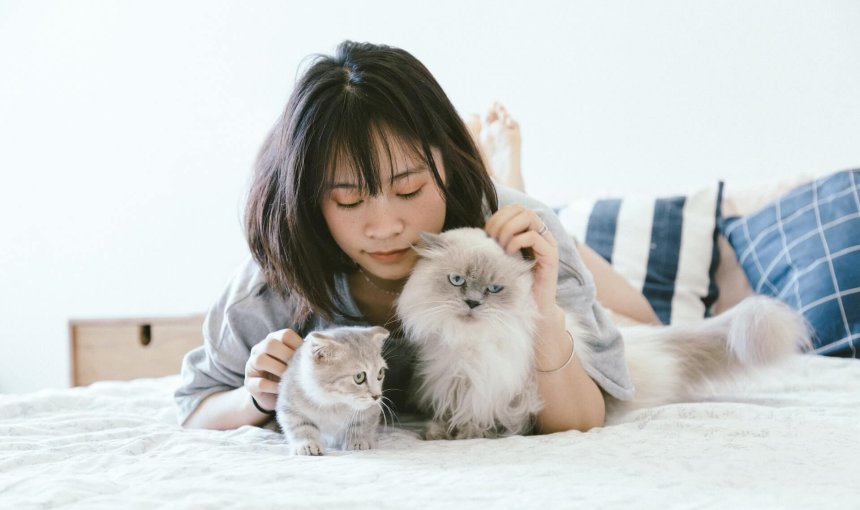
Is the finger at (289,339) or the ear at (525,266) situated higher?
the ear at (525,266)

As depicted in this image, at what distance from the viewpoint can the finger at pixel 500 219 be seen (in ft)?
4.40

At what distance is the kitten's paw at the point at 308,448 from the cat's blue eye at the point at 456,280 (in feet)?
1.23

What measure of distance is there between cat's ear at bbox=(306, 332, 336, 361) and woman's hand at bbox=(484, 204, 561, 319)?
14.5 inches

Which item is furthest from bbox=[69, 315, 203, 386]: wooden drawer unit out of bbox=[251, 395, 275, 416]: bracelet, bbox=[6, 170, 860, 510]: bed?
bbox=[251, 395, 275, 416]: bracelet

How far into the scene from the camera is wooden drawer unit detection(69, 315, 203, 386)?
311 centimetres

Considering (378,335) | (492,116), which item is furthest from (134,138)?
(378,335)

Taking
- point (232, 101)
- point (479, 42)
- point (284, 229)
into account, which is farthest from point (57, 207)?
point (284, 229)

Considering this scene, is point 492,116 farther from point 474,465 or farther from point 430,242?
point 474,465

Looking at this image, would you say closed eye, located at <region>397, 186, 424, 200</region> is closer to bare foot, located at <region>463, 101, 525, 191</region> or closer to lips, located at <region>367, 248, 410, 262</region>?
lips, located at <region>367, 248, 410, 262</region>

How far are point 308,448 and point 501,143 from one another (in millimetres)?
1650

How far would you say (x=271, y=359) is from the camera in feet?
4.46

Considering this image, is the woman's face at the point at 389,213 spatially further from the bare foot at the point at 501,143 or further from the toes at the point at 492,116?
the toes at the point at 492,116

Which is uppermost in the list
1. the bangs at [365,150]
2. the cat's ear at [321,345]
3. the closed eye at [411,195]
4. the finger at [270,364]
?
the bangs at [365,150]

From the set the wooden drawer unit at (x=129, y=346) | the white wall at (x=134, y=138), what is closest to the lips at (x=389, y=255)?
the wooden drawer unit at (x=129, y=346)
